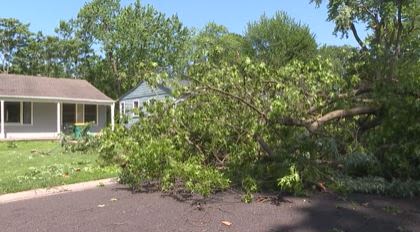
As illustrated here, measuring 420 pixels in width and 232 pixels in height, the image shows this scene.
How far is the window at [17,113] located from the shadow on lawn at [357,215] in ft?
69.2

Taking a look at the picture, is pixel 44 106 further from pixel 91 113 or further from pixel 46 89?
pixel 91 113

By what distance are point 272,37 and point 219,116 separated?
2979 cm

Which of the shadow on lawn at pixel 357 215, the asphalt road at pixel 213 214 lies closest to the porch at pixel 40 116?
the asphalt road at pixel 213 214

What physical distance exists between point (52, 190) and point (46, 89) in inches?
771

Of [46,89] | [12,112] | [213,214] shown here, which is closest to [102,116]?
[46,89]

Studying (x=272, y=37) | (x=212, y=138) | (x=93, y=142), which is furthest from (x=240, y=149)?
(x=272, y=37)

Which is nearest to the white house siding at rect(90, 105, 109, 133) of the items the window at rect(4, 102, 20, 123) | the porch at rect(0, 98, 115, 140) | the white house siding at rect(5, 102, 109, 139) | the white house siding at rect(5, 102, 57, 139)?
the porch at rect(0, 98, 115, 140)

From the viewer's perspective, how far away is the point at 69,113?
2688 centimetres

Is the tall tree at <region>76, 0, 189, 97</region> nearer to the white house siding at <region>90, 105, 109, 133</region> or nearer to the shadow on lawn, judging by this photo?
the white house siding at <region>90, 105, 109, 133</region>

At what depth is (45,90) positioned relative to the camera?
1013 inches

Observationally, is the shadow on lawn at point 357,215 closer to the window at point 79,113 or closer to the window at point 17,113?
the window at point 17,113

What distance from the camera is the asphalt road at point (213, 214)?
512 cm

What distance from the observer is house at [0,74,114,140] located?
936 inches

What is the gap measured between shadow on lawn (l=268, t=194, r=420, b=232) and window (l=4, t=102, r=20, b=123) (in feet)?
69.4
